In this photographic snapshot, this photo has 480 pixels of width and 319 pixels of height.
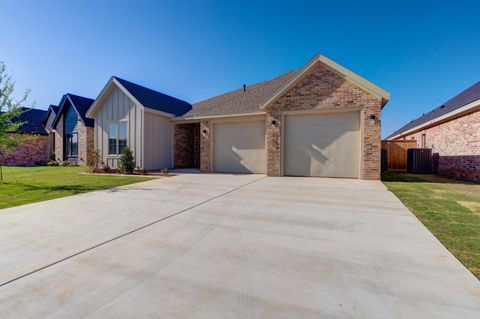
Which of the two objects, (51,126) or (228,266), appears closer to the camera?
(228,266)

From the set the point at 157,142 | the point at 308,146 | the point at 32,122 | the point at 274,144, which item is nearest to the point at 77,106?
the point at 32,122

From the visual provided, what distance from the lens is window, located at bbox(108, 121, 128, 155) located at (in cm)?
1330

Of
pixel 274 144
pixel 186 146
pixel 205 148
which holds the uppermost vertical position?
pixel 186 146

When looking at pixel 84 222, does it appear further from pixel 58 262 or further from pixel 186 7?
pixel 186 7

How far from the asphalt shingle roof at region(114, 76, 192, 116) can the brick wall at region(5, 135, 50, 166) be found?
14.8 m

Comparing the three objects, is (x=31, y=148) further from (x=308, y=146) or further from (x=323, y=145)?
(x=323, y=145)

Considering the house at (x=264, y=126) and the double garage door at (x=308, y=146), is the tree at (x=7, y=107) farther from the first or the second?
the double garage door at (x=308, y=146)

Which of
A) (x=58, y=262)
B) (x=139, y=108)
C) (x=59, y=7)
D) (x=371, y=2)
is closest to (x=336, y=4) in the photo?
(x=371, y=2)

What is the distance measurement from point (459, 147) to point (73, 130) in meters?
27.2

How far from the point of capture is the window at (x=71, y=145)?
64.2 ft

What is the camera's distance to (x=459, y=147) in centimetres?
1087

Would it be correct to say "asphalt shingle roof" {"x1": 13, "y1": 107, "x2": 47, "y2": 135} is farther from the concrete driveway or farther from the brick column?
the brick column

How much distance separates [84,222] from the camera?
4.14 meters

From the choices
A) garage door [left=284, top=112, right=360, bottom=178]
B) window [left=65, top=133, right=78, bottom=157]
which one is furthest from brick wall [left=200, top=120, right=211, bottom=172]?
window [left=65, top=133, right=78, bottom=157]
